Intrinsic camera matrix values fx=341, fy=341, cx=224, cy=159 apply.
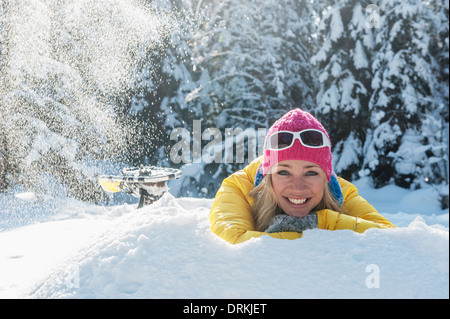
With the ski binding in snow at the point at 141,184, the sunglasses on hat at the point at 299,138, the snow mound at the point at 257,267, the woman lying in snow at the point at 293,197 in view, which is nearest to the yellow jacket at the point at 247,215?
the woman lying in snow at the point at 293,197

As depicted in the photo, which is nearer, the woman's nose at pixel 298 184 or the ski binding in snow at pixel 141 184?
the woman's nose at pixel 298 184

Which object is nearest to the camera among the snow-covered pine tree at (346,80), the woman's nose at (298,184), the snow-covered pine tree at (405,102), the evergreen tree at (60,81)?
the woman's nose at (298,184)

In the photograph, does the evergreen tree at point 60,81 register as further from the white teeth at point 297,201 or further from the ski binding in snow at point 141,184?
the white teeth at point 297,201

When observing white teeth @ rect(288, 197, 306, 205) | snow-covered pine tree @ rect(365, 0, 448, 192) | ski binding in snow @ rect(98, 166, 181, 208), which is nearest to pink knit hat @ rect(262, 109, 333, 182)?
white teeth @ rect(288, 197, 306, 205)

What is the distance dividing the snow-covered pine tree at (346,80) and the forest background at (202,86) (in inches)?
1.4

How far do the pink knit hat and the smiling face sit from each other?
0.03m

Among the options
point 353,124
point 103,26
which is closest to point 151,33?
point 103,26

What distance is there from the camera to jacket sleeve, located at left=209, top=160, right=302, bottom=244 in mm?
1699

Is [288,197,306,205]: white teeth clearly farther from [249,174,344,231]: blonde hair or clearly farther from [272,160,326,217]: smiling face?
[249,174,344,231]: blonde hair

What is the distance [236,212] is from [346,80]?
920 centimetres

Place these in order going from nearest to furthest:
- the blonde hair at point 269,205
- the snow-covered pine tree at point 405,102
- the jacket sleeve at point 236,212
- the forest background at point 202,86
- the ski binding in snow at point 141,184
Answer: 1. the jacket sleeve at point 236,212
2. the blonde hair at point 269,205
3. the ski binding in snow at point 141,184
4. the forest background at point 202,86
5. the snow-covered pine tree at point 405,102

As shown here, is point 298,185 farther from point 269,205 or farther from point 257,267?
point 257,267

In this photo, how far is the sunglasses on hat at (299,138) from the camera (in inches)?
80.6

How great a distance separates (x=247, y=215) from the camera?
2.12 meters
